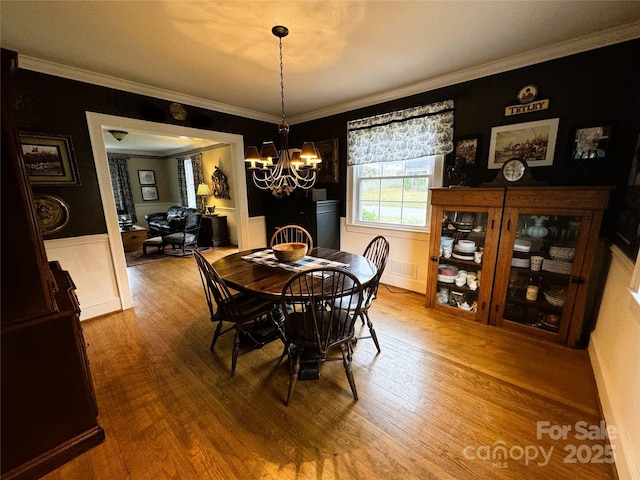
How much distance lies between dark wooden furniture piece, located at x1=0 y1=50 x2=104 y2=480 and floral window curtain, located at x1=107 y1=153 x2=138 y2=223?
23.8 feet

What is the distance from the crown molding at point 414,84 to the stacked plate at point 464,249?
1650 mm

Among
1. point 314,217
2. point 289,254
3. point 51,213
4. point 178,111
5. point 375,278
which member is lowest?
point 375,278

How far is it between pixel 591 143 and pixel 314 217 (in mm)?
2782

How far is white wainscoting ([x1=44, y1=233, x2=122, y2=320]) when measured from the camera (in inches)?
100

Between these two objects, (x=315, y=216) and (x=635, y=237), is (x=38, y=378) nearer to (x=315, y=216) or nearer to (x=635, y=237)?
(x=315, y=216)

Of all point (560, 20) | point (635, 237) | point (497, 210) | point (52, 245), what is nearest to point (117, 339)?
point (52, 245)

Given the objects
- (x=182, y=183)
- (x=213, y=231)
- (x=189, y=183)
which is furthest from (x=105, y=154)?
(x=182, y=183)

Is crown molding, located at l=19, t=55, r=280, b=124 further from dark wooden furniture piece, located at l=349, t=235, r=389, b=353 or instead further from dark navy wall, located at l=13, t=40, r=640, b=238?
dark wooden furniture piece, located at l=349, t=235, r=389, b=353

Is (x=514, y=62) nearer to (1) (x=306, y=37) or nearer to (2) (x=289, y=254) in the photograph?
(1) (x=306, y=37)

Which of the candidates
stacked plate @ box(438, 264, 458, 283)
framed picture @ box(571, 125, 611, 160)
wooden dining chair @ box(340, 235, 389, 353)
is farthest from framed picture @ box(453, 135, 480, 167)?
wooden dining chair @ box(340, 235, 389, 353)

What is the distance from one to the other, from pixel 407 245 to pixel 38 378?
3280 mm

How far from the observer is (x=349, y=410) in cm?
158

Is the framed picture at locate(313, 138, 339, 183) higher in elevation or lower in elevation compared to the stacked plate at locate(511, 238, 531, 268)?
higher

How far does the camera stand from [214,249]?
571cm
